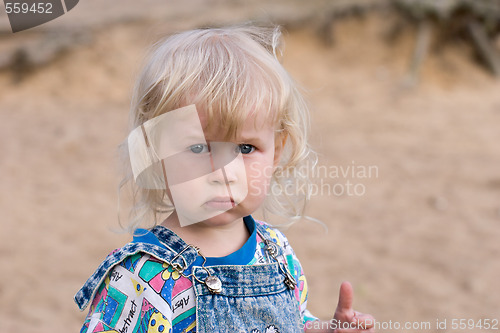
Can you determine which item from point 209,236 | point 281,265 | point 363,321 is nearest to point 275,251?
point 281,265

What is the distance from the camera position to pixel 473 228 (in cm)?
367

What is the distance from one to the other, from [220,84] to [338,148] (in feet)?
13.7

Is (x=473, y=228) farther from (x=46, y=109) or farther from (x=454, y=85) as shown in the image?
(x=46, y=109)

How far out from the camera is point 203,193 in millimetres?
1233

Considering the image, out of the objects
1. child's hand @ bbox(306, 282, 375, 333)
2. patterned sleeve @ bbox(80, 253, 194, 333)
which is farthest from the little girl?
child's hand @ bbox(306, 282, 375, 333)

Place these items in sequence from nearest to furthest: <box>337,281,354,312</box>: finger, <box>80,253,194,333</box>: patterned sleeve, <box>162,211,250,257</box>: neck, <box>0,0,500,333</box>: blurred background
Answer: <box>80,253,194,333</box>: patterned sleeve
<box>162,211,250,257</box>: neck
<box>337,281,354,312</box>: finger
<box>0,0,500,333</box>: blurred background

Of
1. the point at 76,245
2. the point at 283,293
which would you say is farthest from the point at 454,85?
the point at 283,293

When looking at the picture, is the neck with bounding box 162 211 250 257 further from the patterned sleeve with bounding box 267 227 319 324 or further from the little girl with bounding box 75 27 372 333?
the patterned sleeve with bounding box 267 227 319 324

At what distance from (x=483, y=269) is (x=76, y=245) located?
96.9 inches

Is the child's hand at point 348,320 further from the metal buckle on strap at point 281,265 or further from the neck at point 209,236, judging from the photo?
the neck at point 209,236

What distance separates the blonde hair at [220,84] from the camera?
124 cm

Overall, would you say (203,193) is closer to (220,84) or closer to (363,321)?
(220,84)

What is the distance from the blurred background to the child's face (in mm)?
477

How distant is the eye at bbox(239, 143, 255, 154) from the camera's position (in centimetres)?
128
